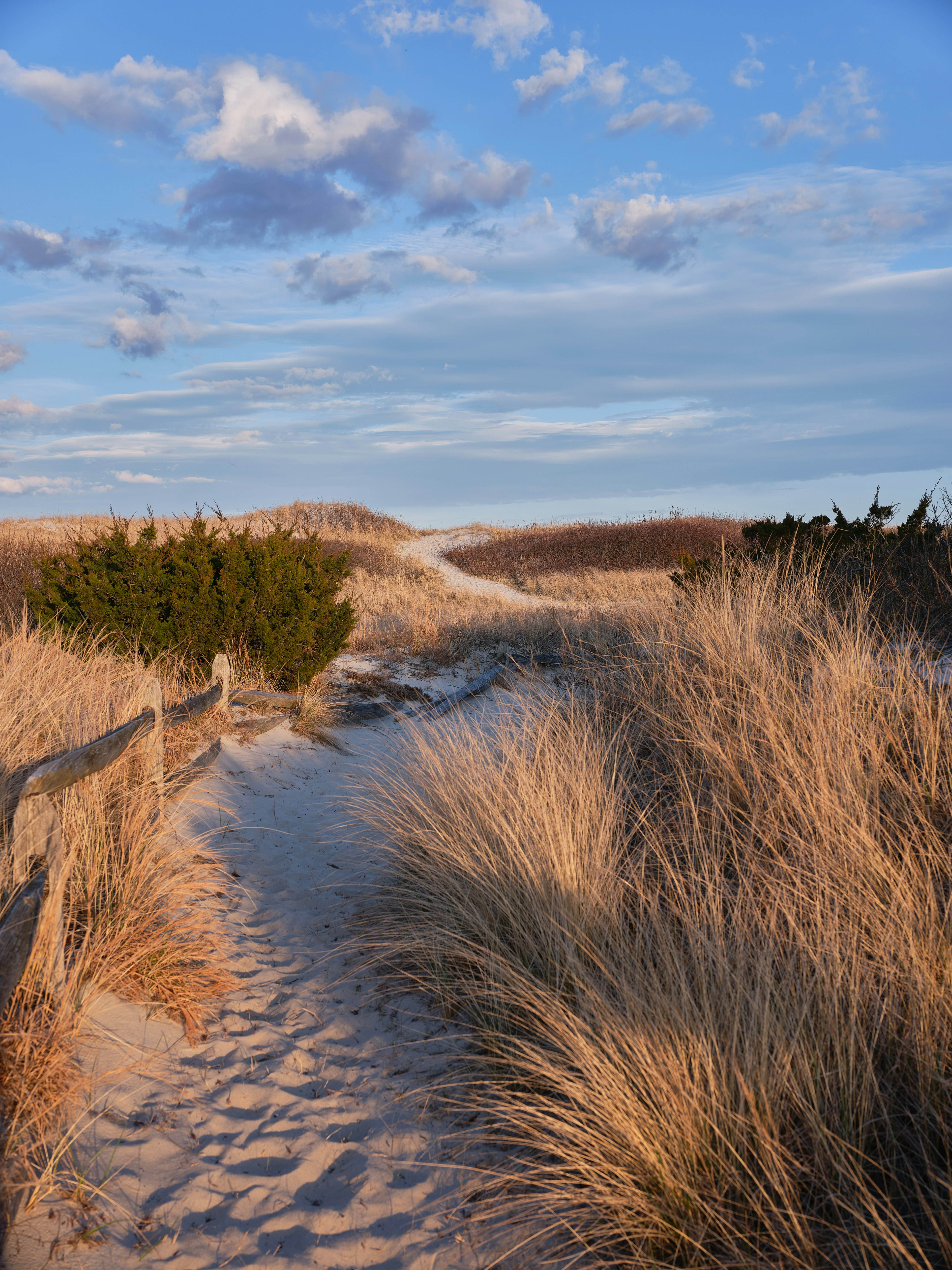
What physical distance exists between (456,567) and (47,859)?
22041 millimetres

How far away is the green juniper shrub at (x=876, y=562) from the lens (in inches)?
285

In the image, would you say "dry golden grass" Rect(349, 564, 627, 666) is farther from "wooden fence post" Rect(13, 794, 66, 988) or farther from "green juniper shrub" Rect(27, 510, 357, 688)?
"wooden fence post" Rect(13, 794, 66, 988)

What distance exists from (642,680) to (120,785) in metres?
3.53

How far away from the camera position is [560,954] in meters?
3.15

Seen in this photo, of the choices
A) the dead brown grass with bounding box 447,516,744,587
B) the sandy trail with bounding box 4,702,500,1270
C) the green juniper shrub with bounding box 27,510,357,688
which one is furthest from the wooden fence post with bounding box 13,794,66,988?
the dead brown grass with bounding box 447,516,744,587

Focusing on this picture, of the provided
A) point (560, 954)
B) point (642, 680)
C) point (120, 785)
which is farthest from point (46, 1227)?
point (642, 680)

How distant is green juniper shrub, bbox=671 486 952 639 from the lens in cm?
725

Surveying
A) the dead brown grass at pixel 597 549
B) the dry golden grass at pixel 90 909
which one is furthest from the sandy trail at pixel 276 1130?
the dead brown grass at pixel 597 549

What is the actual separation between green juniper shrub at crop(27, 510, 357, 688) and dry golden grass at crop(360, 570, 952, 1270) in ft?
11.6

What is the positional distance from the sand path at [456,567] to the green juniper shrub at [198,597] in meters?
6.38

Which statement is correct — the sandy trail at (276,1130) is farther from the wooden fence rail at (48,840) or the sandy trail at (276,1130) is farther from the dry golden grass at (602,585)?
the dry golden grass at (602,585)

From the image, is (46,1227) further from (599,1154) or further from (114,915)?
(599,1154)

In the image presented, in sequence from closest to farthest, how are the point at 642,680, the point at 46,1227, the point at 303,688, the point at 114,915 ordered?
1. the point at 46,1227
2. the point at 114,915
3. the point at 642,680
4. the point at 303,688

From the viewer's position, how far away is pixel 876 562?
8375 mm
